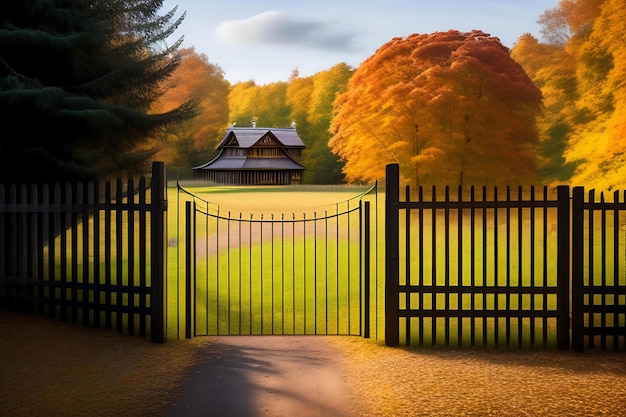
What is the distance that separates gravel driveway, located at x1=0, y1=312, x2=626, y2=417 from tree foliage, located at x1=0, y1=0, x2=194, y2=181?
3.28 m

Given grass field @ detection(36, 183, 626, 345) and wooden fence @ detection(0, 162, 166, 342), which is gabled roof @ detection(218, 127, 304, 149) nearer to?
grass field @ detection(36, 183, 626, 345)

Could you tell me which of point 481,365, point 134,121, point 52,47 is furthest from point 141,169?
point 481,365

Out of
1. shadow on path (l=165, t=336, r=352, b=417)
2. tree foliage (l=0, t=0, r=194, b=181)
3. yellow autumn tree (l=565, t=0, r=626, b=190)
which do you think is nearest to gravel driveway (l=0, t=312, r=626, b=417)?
shadow on path (l=165, t=336, r=352, b=417)

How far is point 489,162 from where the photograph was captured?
26.8m

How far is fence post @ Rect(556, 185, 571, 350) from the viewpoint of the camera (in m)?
8.09

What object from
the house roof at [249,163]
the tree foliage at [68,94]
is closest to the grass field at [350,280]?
the tree foliage at [68,94]

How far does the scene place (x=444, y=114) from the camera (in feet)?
91.8

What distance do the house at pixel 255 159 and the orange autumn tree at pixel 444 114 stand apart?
116ft

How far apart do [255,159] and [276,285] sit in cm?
5492

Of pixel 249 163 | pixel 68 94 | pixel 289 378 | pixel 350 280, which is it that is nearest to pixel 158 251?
pixel 289 378

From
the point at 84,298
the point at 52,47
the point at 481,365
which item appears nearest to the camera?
the point at 481,365

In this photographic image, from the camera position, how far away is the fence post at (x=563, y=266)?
318 inches

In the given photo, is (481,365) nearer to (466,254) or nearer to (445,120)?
(466,254)

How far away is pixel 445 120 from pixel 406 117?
6.29ft
